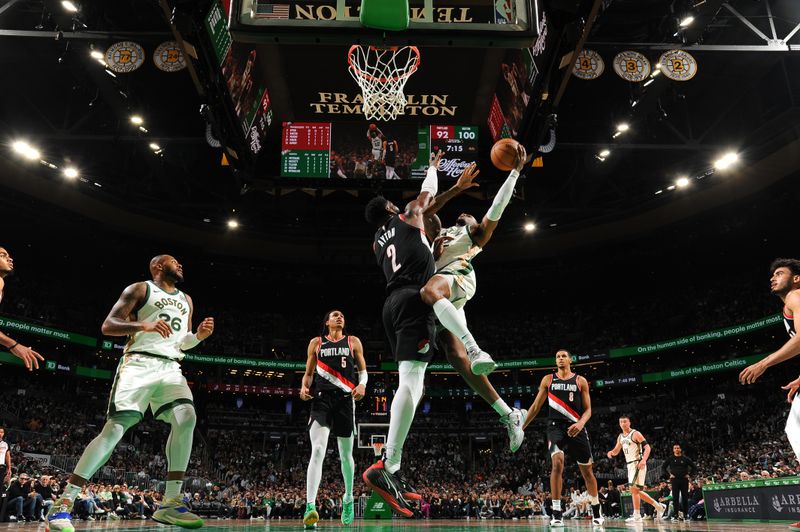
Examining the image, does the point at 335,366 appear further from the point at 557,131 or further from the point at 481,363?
the point at 557,131

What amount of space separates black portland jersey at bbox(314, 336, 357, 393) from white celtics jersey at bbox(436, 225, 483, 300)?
7.26 ft

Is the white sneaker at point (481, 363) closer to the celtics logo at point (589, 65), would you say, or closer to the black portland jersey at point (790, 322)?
the black portland jersey at point (790, 322)

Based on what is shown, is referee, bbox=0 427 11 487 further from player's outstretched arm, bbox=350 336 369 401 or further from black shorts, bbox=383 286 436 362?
black shorts, bbox=383 286 436 362

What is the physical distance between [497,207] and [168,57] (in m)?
11.5

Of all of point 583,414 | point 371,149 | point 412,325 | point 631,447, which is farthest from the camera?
point 631,447

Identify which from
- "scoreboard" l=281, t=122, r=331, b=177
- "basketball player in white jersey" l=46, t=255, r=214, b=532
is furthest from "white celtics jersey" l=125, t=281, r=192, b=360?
"scoreboard" l=281, t=122, r=331, b=177

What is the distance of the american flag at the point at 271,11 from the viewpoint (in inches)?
258

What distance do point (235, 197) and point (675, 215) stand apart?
20.3 meters

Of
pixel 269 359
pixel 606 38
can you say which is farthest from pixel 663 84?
pixel 269 359

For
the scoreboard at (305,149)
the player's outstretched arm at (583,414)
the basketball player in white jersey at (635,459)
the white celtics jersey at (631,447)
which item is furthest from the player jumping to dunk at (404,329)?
the white celtics jersey at (631,447)

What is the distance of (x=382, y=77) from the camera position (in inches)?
439

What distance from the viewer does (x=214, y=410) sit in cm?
3394

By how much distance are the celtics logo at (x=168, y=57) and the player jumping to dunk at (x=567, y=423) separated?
10943 millimetres

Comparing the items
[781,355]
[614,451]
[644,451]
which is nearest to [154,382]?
[781,355]
